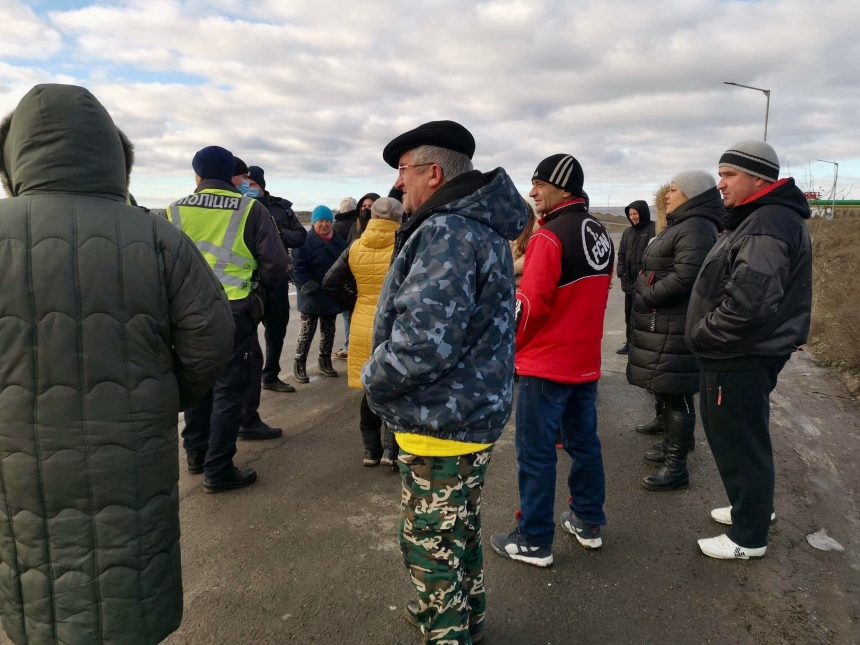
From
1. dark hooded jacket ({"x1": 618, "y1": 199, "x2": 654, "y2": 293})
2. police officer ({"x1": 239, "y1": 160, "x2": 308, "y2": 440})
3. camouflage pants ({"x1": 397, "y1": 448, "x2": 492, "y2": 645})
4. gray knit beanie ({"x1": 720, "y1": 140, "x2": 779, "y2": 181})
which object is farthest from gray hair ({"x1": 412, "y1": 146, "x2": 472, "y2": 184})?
dark hooded jacket ({"x1": 618, "y1": 199, "x2": 654, "y2": 293})

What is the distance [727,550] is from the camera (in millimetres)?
3008

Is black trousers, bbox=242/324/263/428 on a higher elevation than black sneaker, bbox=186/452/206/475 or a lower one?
higher

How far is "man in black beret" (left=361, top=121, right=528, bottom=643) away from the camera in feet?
5.98

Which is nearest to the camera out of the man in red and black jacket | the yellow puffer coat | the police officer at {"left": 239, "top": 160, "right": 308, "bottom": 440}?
the man in red and black jacket

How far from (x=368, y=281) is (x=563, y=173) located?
1.66 metres

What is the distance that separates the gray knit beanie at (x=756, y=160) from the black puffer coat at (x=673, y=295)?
704 mm

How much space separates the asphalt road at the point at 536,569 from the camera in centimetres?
250

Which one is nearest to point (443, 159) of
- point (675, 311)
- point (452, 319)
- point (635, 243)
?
point (452, 319)

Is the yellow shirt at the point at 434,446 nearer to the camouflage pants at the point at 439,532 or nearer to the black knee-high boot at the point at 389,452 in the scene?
the camouflage pants at the point at 439,532

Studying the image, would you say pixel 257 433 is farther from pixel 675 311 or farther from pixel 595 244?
pixel 675 311

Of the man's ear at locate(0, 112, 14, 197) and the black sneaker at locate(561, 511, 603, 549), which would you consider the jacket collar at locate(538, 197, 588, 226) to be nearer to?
the black sneaker at locate(561, 511, 603, 549)

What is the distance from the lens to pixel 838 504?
3.55m

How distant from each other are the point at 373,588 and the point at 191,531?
1.18m

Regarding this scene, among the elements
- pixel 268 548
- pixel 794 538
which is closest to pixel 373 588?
pixel 268 548
